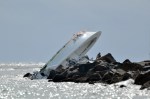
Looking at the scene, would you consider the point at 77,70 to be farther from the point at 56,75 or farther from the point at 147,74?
the point at 147,74

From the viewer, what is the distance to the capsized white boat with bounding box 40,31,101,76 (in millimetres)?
106375

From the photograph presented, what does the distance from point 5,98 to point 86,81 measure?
81.6ft

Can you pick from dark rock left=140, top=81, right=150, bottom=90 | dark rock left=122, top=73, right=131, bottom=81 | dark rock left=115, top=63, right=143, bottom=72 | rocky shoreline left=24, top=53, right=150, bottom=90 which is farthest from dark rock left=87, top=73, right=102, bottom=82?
dark rock left=140, top=81, right=150, bottom=90

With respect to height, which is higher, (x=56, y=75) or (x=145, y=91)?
(x=56, y=75)

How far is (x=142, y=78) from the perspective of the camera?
209ft

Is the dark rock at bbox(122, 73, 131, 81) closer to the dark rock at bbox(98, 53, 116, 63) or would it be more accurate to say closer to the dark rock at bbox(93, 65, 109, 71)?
the dark rock at bbox(93, 65, 109, 71)

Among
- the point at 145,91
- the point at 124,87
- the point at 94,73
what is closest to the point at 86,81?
the point at 94,73

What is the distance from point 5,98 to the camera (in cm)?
5612

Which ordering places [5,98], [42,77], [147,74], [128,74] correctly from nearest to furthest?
1. [5,98]
2. [147,74]
3. [128,74]
4. [42,77]

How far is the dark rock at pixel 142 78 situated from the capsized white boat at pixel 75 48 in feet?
133

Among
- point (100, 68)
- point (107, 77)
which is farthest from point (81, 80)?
point (107, 77)

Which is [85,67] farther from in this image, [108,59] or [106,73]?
[106,73]

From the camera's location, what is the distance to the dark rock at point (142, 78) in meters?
62.5

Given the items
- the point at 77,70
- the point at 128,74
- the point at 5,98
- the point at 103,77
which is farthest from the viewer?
the point at 77,70
